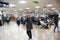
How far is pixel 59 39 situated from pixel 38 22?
8.62 m

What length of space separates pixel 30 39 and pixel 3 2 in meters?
5.15

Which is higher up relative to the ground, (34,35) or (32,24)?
(32,24)

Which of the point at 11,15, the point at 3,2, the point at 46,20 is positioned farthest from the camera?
the point at 11,15

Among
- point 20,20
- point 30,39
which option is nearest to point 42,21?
point 20,20

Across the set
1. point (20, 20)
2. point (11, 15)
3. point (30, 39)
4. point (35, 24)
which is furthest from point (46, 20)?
point (11, 15)

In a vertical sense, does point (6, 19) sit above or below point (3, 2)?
below

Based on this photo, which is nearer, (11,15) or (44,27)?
(44,27)

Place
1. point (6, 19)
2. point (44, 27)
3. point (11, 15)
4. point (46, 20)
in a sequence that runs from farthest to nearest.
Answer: point (11, 15)
point (6, 19)
point (46, 20)
point (44, 27)

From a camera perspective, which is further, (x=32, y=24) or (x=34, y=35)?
(x=34, y=35)

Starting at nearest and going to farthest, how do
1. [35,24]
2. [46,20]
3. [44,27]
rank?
[44,27]
[35,24]
[46,20]

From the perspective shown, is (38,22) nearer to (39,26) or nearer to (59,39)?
(39,26)

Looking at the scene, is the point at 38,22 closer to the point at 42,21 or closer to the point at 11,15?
the point at 42,21

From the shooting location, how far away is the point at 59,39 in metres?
7.62

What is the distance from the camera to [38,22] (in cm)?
1619
